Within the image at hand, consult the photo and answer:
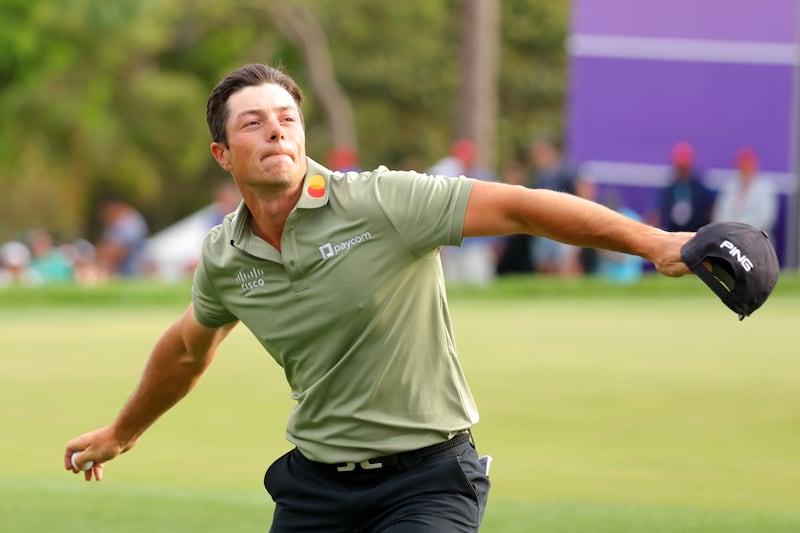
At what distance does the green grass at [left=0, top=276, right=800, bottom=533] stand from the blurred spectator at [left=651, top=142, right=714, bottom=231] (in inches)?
134

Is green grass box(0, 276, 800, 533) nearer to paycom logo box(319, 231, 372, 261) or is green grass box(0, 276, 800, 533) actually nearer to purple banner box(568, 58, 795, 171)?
paycom logo box(319, 231, 372, 261)

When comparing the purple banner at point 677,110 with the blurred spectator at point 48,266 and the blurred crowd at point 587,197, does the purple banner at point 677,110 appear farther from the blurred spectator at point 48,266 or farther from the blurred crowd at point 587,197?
the blurred spectator at point 48,266

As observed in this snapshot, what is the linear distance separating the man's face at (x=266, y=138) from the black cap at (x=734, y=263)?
1.37 m

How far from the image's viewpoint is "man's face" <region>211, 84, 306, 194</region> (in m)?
4.74

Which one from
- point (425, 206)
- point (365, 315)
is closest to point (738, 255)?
point (425, 206)

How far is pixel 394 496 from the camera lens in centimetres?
468

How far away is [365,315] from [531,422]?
573 cm

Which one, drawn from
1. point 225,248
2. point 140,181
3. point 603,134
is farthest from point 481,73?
point 225,248

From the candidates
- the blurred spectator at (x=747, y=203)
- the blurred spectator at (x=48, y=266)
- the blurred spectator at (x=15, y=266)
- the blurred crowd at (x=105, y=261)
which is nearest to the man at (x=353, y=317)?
the blurred spectator at (x=747, y=203)

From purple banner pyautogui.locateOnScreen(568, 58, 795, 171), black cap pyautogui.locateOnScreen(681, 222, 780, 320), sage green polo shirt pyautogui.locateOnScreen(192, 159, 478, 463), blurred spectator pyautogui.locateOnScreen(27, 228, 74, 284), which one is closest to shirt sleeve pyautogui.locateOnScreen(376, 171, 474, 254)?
sage green polo shirt pyautogui.locateOnScreen(192, 159, 478, 463)

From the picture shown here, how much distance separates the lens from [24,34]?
146 feet

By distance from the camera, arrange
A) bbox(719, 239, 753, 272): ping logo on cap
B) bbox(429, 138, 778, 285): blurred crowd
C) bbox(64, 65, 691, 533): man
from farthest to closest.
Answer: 1. bbox(429, 138, 778, 285): blurred crowd
2. bbox(64, 65, 691, 533): man
3. bbox(719, 239, 753, 272): ping logo on cap

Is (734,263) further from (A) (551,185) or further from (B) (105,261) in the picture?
(B) (105,261)

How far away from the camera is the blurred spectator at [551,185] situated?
1886cm
